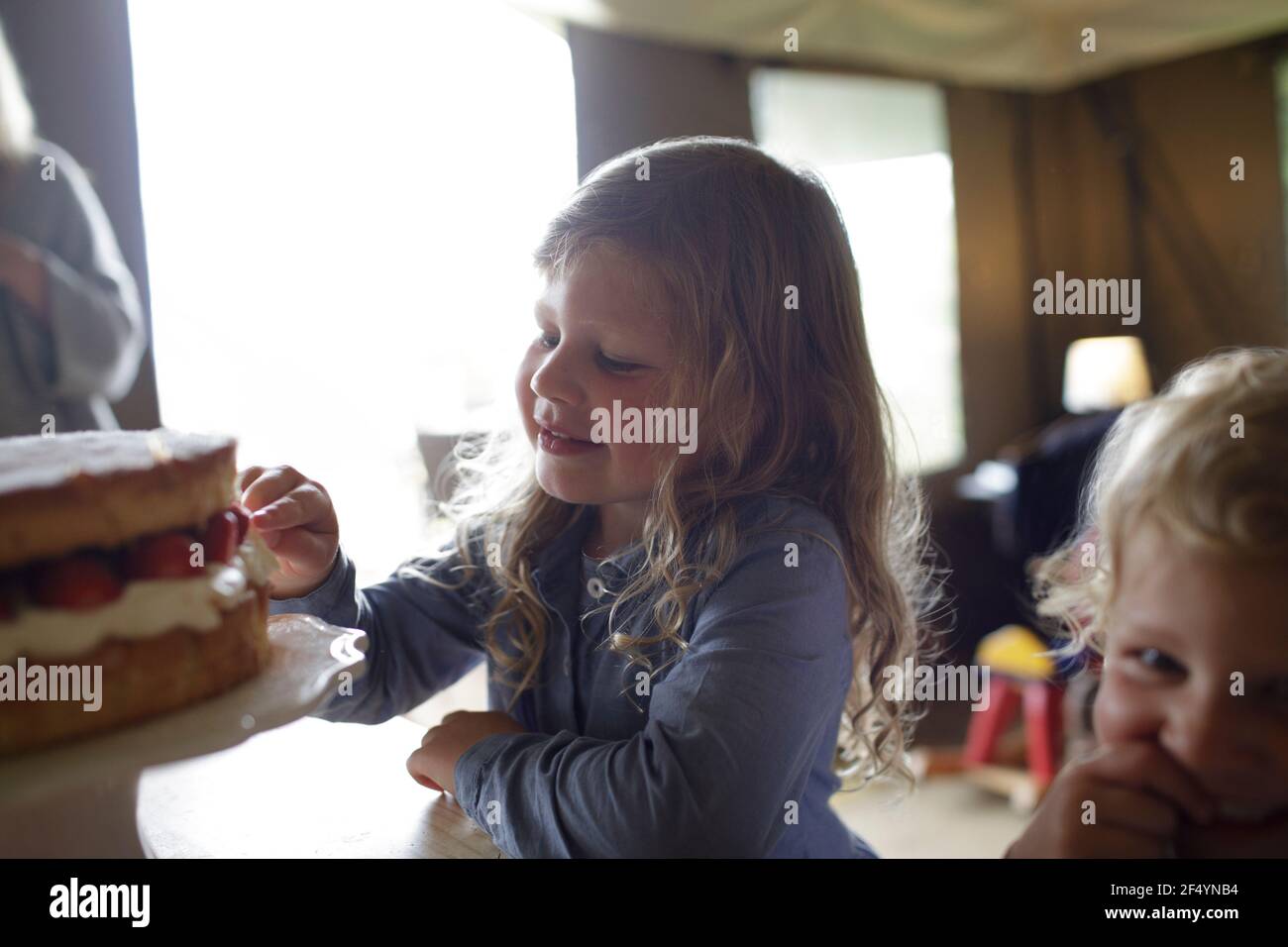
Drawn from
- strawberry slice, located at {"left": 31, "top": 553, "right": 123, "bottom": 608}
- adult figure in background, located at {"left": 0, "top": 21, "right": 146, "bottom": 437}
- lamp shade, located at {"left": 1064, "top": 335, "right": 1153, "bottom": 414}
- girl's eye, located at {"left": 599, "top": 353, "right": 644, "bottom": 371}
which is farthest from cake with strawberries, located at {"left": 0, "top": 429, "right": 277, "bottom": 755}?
lamp shade, located at {"left": 1064, "top": 335, "right": 1153, "bottom": 414}

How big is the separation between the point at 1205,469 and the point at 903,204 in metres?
2.97

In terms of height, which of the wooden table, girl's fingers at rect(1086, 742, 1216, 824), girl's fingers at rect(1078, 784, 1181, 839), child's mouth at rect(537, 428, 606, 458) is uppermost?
child's mouth at rect(537, 428, 606, 458)

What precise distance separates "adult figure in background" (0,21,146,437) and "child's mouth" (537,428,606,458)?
56cm

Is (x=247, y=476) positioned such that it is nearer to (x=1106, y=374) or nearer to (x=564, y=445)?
(x=564, y=445)

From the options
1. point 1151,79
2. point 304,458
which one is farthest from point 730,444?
point 1151,79

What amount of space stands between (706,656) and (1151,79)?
139 inches

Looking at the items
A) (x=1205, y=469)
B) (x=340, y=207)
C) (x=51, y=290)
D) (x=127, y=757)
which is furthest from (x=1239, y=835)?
(x=340, y=207)

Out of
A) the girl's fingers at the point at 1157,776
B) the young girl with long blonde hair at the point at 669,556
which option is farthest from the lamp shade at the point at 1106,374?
the girl's fingers at the point at 1157,776

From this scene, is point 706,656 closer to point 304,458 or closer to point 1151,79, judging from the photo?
point 304,458

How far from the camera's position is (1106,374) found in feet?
10.3

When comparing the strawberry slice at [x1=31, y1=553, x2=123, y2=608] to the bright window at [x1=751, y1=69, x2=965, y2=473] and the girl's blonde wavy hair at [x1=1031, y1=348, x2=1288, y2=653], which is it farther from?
the bright window at [x1=751, y1=69, x2=965, y2=473]

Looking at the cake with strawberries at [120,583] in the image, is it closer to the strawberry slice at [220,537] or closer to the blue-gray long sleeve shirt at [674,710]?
the strawberry slice at [220,537]

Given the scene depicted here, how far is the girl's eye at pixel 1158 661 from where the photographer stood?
48 centimetres

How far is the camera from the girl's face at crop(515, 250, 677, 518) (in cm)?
70
